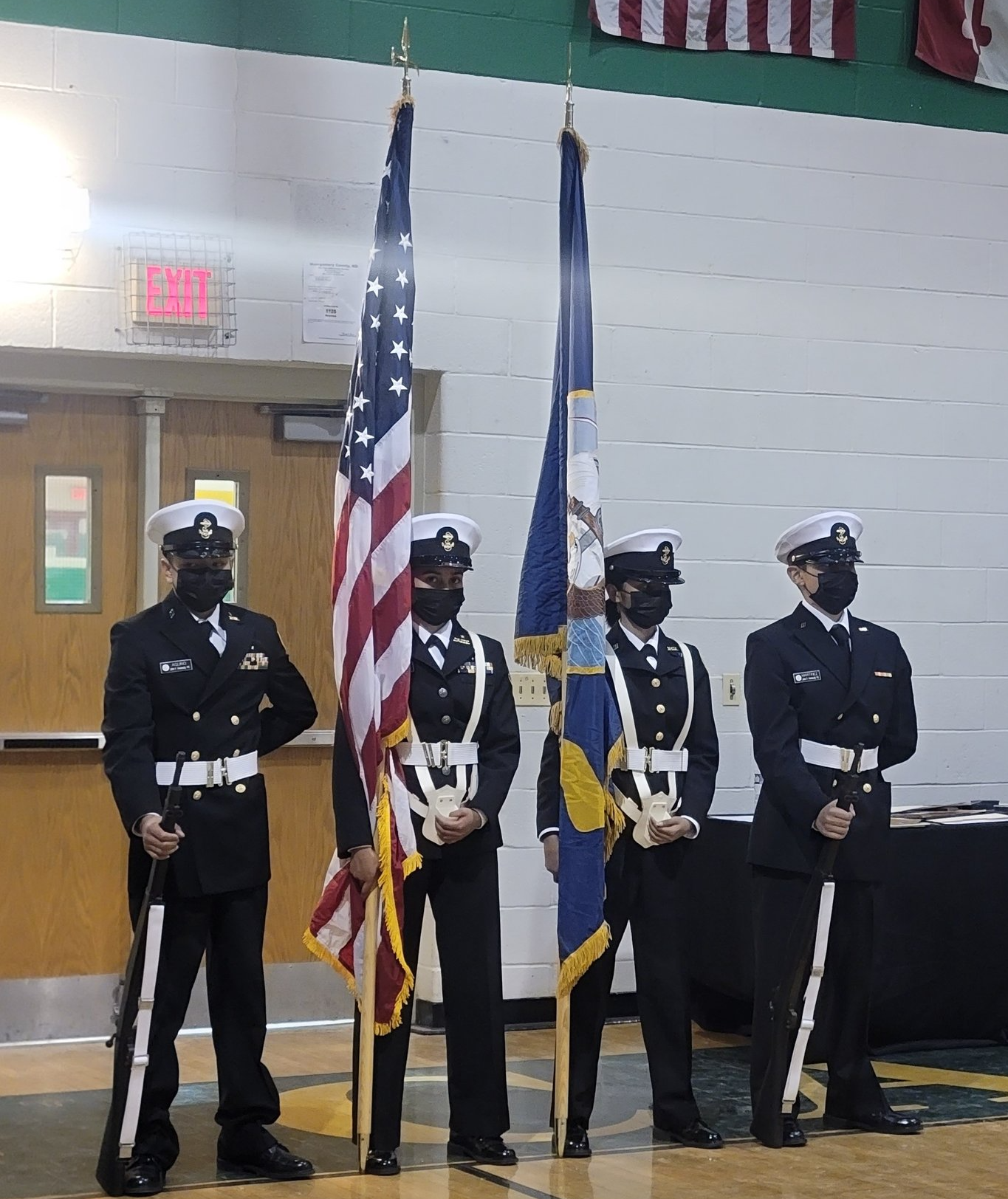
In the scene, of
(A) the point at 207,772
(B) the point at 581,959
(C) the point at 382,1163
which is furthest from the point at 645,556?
(C) the point at 382,1163

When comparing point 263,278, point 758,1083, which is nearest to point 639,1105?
point 758,1083

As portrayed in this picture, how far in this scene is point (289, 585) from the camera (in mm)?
6234

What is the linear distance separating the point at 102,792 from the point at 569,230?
246cm

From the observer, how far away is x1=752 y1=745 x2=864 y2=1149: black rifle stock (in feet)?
15.3

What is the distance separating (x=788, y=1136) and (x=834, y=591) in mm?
1409

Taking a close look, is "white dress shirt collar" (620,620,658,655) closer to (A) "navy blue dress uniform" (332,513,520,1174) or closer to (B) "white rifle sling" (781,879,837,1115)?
(A) "navy blue dress uniform" (332,513,520,1174)

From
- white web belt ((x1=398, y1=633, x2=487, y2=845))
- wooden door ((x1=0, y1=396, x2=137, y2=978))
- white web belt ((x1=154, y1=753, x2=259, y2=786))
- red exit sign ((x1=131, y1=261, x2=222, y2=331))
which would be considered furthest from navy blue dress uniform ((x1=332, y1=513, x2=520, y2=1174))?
wooden door ((x1=0, y1=396, x2=137, y2=978))

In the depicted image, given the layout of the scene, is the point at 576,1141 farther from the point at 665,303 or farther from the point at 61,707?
the point at 665,303

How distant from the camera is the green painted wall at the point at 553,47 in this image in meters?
5.92

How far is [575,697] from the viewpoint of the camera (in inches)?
184

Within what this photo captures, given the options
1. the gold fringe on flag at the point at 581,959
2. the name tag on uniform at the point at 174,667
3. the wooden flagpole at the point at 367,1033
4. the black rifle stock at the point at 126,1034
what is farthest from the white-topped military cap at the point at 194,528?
the gold fringe on flag at the point at 581,959

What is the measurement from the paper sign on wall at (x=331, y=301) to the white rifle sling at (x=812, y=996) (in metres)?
2.46

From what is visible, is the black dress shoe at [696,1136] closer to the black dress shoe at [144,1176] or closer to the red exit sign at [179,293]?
the black dress shoe at [144,1176]

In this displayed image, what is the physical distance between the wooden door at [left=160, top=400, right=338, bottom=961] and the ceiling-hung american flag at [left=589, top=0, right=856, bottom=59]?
1807 millimetres
